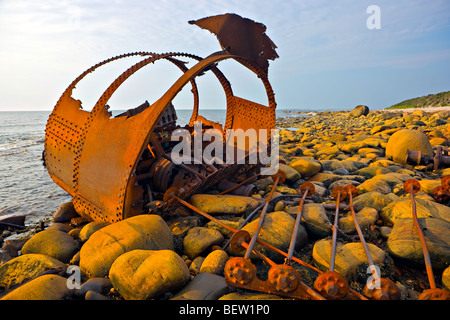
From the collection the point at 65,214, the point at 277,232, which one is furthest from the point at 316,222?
the point at 65,214

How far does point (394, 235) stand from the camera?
3115 millimetres

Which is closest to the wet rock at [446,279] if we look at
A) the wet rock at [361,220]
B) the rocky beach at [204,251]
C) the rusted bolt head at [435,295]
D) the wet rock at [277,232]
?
the rocky beach at [204,251]

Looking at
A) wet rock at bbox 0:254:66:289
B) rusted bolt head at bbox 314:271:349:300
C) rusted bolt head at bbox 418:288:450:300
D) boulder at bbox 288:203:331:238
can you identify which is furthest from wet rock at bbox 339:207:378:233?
wet rock at bbox 0:254:66:289

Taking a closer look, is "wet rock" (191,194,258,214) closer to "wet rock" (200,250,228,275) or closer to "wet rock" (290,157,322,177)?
"wet rock" (200,250,228,275)

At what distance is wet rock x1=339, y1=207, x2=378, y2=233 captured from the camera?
11.7 feet

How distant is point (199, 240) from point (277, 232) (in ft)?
3.46

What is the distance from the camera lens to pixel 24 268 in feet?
9.39

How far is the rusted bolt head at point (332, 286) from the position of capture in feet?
6.45

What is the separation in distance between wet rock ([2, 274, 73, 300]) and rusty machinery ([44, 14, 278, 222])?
3.62ft

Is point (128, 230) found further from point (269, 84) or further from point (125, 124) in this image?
point (269, 84)

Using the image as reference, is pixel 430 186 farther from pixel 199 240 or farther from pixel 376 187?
pixel 199 240

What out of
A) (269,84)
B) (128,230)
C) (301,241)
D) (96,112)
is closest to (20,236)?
(96,112)

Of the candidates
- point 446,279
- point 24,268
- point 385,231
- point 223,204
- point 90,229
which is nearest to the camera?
point 446,279

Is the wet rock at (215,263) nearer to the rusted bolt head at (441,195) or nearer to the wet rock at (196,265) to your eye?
the wet rock at (196,265)
